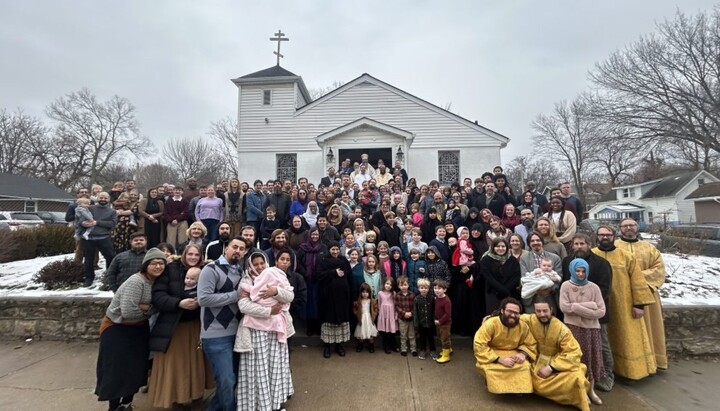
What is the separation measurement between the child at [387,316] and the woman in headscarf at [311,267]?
1051mm

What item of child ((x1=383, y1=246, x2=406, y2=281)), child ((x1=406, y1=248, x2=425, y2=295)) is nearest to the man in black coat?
child ((x1=406, y1=248, x2=425, y2=295))

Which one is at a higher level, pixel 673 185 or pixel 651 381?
pixel 673 185

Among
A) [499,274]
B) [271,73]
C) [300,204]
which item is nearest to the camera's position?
[499,274]

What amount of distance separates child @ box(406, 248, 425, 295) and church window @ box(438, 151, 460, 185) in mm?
10269

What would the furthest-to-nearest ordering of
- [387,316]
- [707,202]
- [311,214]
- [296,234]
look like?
[707,202] < [311,214] < [296,234] < [387,316]

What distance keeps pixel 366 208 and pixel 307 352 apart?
3.69 meters

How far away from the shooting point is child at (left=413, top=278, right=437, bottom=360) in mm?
4891

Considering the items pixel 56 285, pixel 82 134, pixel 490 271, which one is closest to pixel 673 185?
pixel 490 271

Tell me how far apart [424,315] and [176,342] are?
A: 323 centimetres

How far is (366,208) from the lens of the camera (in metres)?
7.93

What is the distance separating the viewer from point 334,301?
4969mm

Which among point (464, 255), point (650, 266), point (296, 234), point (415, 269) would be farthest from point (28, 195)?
point (650, 266)

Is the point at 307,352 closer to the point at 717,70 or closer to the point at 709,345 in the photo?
the point at 709,345

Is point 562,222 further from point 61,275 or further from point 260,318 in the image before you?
point 61,275
